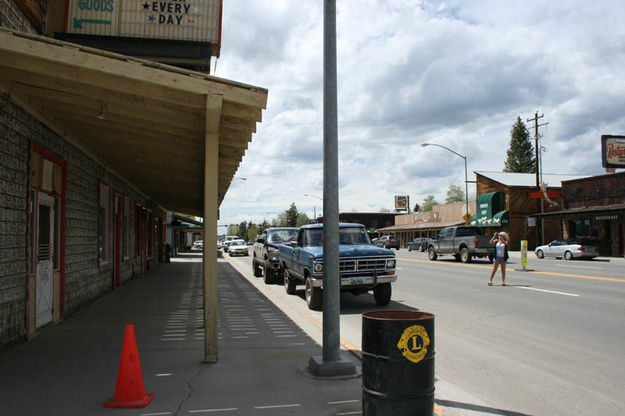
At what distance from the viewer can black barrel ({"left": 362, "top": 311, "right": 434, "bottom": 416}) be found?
3.90m

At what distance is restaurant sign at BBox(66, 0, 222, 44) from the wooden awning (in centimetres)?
323

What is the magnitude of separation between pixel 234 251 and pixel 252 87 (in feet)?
126

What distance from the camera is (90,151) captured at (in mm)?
10664

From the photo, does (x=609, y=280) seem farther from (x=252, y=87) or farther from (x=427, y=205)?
(x=427, y=205)

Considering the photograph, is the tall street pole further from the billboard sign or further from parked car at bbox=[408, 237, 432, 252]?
the billboard sign

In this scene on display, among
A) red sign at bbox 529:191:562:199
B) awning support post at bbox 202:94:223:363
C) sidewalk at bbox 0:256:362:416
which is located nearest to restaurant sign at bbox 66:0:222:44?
sidewalk at bbox 0:256:362:416

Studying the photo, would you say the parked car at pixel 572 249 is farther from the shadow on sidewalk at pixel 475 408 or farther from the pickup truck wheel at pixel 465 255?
the shadow on sidewalk at pixel 475 408

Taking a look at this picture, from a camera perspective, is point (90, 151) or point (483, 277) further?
point (483, 277)

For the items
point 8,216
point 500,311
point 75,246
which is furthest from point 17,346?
point 500,311

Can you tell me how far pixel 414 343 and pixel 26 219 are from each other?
580 centimetres

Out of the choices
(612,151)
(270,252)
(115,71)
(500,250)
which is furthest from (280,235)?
(612,151)

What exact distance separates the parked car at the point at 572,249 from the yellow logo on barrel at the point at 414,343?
30.4 metres

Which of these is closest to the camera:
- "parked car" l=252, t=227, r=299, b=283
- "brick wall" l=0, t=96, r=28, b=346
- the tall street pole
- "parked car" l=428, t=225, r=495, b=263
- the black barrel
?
the black barrel

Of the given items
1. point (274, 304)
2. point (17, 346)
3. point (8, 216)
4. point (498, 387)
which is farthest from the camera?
point (274, 304)
